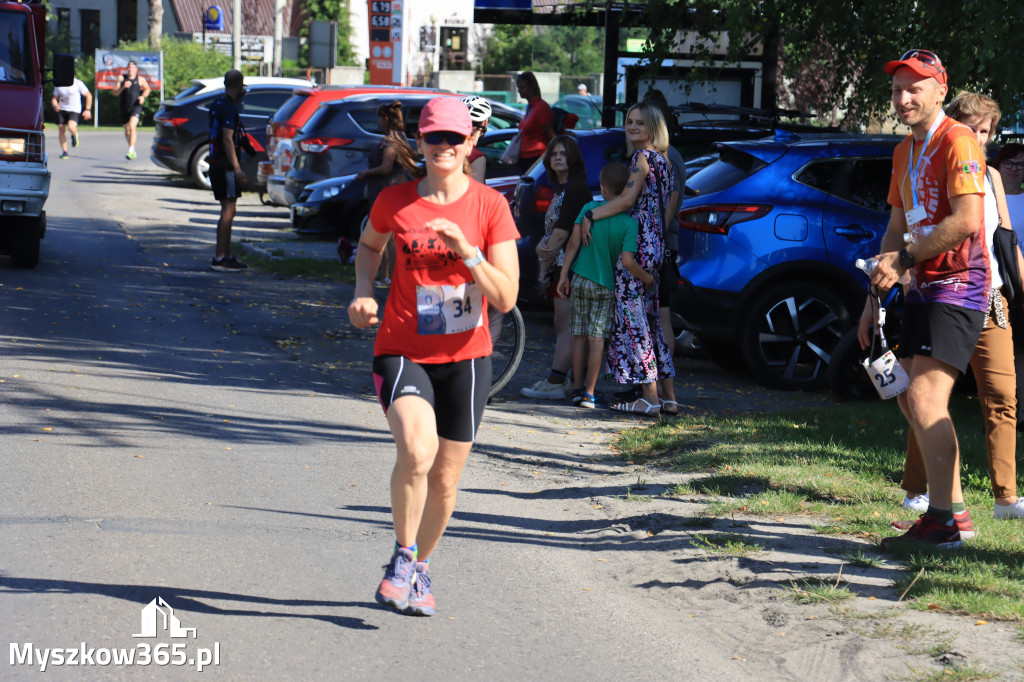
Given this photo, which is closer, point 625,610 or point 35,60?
point 625,610

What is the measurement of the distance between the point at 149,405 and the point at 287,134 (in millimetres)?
11989

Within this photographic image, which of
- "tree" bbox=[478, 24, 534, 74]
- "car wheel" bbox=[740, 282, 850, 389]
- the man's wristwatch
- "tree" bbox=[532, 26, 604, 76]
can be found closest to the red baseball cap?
the man's wristwatch

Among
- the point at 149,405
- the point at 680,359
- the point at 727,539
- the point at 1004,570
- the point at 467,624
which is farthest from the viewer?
the point at 680,359

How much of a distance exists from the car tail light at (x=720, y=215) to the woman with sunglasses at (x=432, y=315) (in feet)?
15.9

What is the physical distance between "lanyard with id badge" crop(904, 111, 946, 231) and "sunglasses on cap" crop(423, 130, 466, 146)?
199cm

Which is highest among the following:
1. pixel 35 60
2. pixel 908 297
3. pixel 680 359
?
pixel 35 60

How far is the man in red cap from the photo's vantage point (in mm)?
4957

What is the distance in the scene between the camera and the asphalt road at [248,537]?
425 centimetres

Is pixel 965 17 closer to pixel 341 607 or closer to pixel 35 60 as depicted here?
pixel 341 607

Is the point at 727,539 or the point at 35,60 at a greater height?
the point at 35,60

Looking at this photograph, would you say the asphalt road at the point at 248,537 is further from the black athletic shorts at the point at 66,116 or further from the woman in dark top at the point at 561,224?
the black athletic shorts at the point at 66,116

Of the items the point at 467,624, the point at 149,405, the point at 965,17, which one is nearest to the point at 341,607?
the point at 467,624

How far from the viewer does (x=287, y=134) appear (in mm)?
19312

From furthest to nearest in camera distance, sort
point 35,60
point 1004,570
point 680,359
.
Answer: point 35,60, point 680,359, point 1004,570
